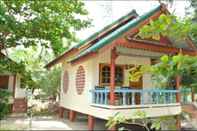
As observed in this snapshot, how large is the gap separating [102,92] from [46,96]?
10.6 m

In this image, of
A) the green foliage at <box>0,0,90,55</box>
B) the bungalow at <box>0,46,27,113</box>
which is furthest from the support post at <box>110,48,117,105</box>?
the bungalow at <box>0,46,27,113</box>

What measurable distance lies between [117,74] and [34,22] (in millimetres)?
6405

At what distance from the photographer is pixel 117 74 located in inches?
455

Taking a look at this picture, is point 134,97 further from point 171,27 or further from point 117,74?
point 171,27

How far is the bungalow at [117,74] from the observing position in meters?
8.34

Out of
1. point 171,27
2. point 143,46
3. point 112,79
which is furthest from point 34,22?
point 171,27

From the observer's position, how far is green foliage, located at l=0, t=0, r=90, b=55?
541 centimetres

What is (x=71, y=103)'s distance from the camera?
501 inches

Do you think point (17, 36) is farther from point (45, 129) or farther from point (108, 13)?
point (108, 13)

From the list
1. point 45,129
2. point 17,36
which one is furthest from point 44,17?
point 45,129

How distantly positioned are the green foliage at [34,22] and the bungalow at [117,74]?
5.35 feet

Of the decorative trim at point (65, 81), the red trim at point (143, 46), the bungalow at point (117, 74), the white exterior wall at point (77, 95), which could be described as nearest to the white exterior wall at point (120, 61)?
the bungalow at point (117, 74)

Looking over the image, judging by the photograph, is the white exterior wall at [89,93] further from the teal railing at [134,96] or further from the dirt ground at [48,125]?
A: the dirt ground at [48,125]

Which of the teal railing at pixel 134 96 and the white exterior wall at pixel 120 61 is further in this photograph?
the white exterior wall at pixel 120 61
